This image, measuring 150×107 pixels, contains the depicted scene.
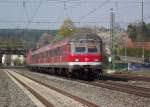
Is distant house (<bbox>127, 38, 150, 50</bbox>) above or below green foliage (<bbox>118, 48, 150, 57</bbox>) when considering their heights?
above

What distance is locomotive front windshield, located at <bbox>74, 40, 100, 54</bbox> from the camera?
32812 mm

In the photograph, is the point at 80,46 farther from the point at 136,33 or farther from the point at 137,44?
the point at 136,33

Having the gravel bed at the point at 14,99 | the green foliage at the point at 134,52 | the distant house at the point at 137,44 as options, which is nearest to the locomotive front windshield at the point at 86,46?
the gravel bed at the point at 14,99

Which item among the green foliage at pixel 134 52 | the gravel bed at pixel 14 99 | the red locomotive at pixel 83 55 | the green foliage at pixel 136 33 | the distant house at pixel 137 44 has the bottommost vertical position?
the gravel bed at pixel 14 99

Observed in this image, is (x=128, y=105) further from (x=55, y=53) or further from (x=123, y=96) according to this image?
(x=55, y=53)

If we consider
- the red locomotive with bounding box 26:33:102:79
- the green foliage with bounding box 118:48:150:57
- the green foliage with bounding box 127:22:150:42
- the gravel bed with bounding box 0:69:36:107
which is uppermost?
the green foliage with bounding box 127:22:150:42

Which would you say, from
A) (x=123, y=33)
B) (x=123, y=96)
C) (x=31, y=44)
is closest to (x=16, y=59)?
(x=31, y=44)

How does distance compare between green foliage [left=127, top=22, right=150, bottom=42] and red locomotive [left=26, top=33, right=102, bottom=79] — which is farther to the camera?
green foliage [left=127, top=22, right=150, bottom=42]

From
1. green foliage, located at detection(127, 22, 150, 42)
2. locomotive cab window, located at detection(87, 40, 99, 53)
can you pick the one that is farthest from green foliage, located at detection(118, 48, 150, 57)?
locomotive cab window, located at detection(87, 40, 99, 53)

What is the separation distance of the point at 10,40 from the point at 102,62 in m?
124

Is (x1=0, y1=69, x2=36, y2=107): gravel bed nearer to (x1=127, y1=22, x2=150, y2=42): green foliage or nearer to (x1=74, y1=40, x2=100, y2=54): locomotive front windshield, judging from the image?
(x1=74, y1=40, x2=100, y2=54): locomotive front windshield

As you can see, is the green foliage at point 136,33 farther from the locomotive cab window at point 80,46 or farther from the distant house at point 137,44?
the locomotive cab window at point 80,46

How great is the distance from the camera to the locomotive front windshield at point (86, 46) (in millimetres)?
32812

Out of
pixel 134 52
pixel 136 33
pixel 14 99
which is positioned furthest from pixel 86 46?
pixel 134 52
